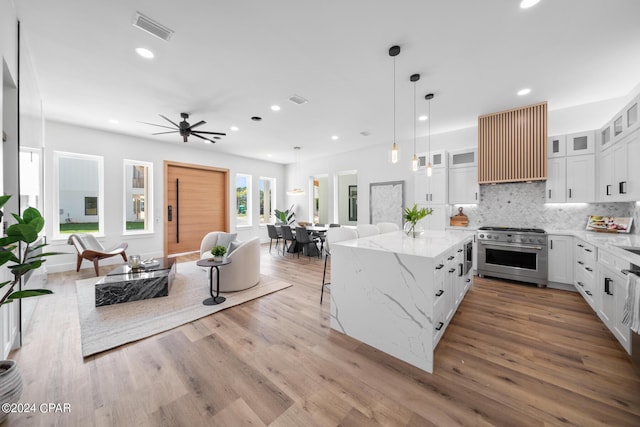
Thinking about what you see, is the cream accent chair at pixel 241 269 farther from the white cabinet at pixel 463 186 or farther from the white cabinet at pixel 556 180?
the white cabinet at pixel 556 180

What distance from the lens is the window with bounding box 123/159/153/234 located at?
219 inches

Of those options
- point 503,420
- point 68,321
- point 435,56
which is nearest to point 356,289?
point 503,420

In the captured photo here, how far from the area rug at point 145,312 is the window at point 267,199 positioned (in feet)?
15.0

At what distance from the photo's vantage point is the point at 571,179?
3.73 m

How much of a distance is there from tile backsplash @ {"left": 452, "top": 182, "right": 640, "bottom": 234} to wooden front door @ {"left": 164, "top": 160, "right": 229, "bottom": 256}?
21.2 feet

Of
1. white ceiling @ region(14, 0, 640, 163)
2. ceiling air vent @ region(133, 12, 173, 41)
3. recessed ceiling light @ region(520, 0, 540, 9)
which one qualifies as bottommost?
ceiling air vent @ region(133, 12, 173, 41)

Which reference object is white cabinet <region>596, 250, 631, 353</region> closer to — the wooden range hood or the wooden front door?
the wooden range hood

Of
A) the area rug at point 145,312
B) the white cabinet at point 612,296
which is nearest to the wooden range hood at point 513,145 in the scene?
the white cabinet at point 612,296

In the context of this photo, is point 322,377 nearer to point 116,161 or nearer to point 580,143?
point 580,143

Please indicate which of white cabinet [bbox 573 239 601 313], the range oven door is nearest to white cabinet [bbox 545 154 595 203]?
white cabinet [bbox 573 239 601 313]

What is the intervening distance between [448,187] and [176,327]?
504 centimetres

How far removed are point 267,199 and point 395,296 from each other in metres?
7.15

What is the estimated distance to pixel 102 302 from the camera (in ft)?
9.96

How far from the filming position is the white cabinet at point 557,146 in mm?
3763
